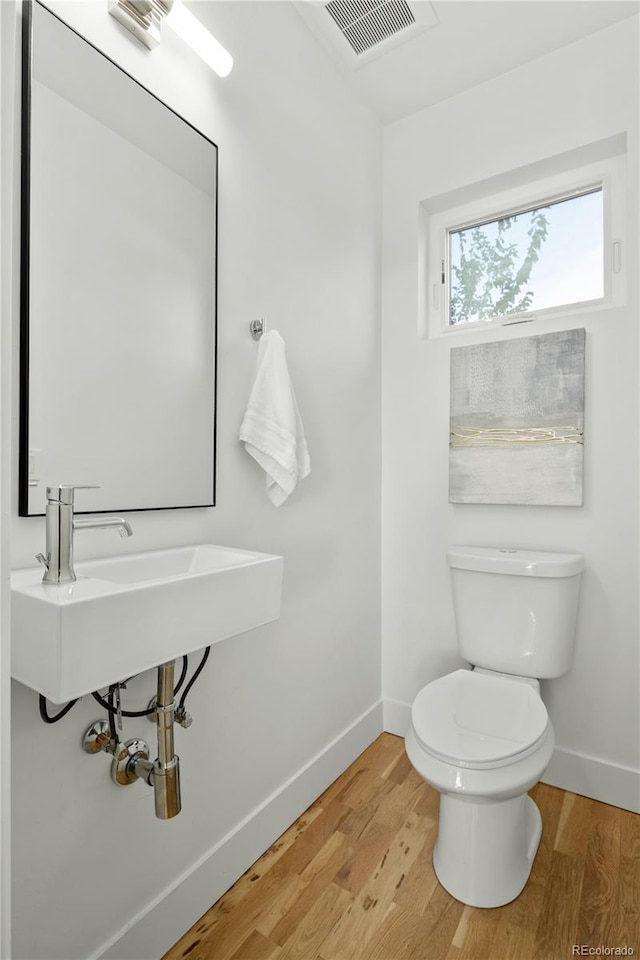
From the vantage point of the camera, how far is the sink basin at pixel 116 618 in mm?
761

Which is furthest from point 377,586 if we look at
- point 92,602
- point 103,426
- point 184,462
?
point 92,602

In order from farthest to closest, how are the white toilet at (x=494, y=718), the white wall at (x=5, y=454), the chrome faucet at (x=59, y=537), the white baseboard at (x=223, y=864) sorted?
the white toilet at (x=494, y=718)
the white baseboard at (x=223, y=864)
the chrome faucet at (x=59, y=537)
the white wall at (x=5, y=454)

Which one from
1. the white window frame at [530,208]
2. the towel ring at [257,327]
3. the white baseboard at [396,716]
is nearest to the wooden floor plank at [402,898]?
the white baseboard at [396,716]

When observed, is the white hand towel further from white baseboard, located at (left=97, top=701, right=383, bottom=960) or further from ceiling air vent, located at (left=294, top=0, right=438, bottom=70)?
ceiling air vent, located at (left=294, top=0, right=438, bottom=70)

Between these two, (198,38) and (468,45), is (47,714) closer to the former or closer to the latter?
(198,38)

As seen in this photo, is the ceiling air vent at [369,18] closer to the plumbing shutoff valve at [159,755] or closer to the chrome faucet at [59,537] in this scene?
the chrome faucet at [59,537]

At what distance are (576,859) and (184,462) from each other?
5.20ft

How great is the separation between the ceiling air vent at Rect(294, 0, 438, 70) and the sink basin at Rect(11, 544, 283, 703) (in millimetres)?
1780

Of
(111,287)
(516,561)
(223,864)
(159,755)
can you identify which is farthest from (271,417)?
(223,864)

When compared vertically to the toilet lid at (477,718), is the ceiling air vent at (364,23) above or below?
above

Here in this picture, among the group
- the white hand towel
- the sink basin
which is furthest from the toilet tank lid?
the sink basin

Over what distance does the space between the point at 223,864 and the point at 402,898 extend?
480mm

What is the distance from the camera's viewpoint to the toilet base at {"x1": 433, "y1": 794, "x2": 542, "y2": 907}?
1.34m

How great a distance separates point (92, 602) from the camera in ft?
2.55
